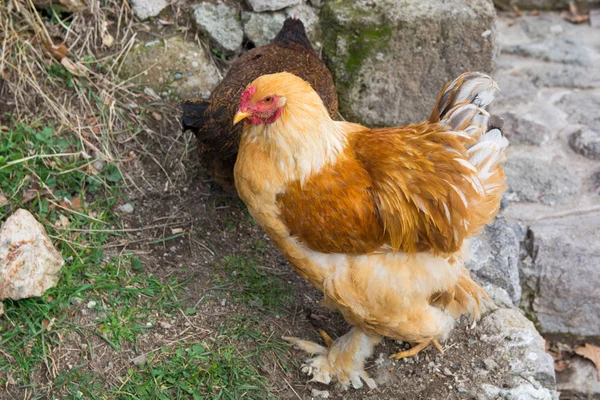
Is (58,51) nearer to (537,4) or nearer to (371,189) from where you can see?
(371,189)

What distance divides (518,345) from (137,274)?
2233 millimetres

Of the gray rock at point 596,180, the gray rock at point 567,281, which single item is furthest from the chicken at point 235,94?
the gray rock at point 596,180

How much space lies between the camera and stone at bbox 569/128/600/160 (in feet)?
15.4

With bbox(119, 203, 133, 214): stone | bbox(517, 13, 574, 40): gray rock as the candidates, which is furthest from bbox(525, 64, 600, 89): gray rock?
bbox(119, 203, 133, 214): stone

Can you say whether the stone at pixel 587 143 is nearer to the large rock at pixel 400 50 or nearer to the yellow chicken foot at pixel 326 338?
the large rock at pixel 400 50

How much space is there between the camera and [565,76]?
213 inches

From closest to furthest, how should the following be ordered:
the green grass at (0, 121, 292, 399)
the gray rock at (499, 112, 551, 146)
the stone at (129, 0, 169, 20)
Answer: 1. the green grass at (0, 121, 292, 399)
2. the stone at (129, 0, 169, 20)
3. the gray rock at (499, 112, 551, 146)

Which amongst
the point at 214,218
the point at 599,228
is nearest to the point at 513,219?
the point at 599,228

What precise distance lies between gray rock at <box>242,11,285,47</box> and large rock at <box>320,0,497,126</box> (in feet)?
1.25

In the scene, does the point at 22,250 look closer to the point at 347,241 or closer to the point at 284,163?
the point at 284,163

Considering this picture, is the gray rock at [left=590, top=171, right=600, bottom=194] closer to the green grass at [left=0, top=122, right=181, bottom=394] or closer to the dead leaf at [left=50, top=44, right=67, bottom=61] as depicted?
the green grass at [left=0, top=122, right=181, bottom=394]

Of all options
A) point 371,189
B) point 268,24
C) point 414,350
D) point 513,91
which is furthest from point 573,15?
point 371,189

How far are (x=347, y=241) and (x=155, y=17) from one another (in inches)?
103

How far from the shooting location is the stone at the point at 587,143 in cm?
471
